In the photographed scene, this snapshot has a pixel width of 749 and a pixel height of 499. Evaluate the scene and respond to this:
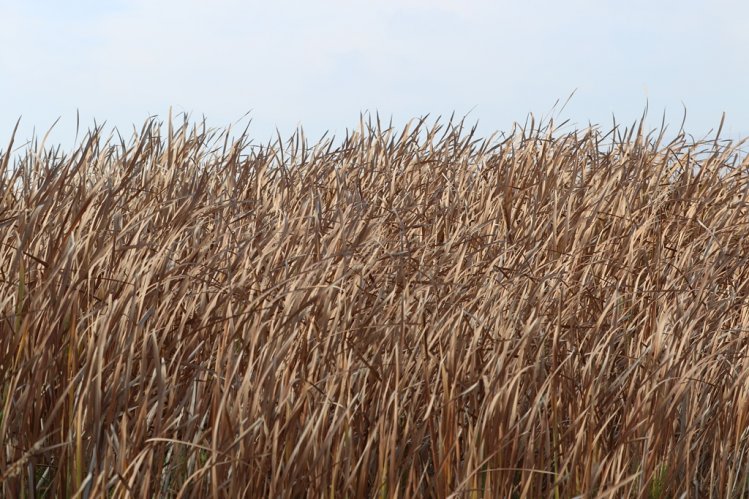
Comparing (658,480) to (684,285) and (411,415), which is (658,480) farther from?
(684,285)

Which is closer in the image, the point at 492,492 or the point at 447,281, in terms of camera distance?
the point at 492,492

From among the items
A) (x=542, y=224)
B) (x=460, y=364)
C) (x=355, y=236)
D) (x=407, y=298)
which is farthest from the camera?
(x=542, y=224)

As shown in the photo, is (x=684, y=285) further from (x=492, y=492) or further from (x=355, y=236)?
(x=492, y=492)

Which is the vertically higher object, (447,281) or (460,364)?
(447,281)

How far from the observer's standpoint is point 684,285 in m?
3.61

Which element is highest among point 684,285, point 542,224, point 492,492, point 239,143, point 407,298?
point 239,143

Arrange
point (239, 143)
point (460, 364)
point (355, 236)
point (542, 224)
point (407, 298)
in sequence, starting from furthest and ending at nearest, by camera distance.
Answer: point (239, 143)
point (542, 224)
point (355, 236)
point (407, 298)
point (460, 364)

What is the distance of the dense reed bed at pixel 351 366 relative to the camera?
2.18 meters

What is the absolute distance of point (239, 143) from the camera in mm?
5203

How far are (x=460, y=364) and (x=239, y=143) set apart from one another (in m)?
2.99

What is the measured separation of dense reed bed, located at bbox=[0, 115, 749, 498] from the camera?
2.18 meters

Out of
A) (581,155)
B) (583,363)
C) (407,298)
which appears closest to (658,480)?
(583,363)

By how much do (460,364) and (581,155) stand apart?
10.1 feet

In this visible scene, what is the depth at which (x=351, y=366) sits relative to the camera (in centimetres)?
239
